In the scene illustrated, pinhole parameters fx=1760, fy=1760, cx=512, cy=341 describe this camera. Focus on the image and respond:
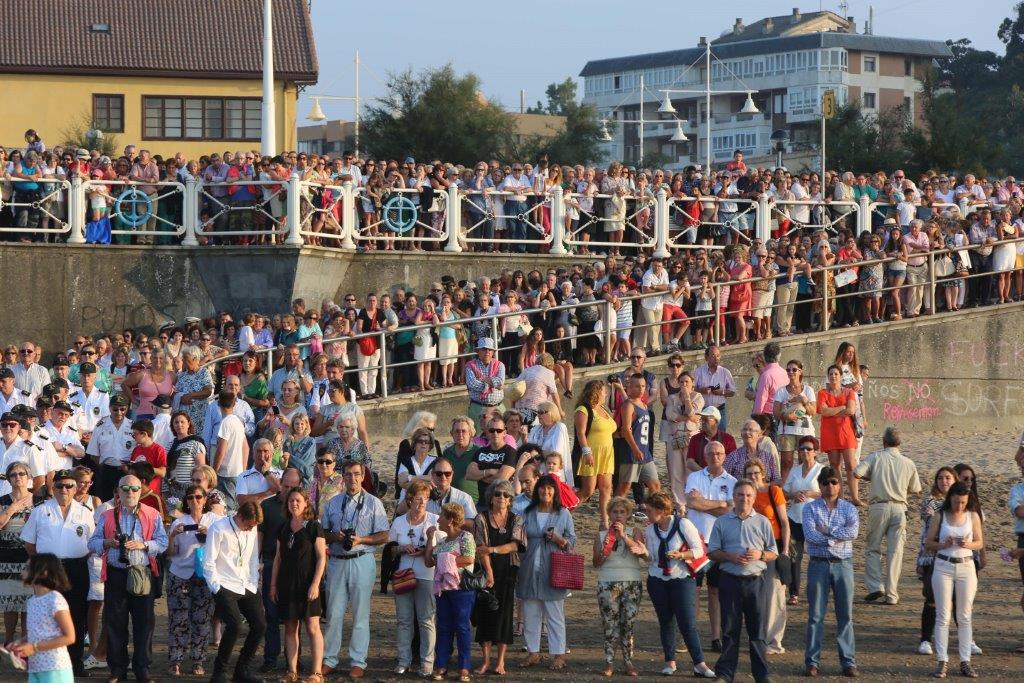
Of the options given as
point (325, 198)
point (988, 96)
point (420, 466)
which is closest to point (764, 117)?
point (988, 96)

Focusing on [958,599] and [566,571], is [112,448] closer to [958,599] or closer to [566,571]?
[566,571]

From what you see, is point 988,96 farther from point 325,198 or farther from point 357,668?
point 357,668

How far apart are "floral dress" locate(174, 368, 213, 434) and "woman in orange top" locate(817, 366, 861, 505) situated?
6.11 m

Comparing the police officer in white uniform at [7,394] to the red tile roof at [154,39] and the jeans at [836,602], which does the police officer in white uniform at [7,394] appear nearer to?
the jeans at [836,602]

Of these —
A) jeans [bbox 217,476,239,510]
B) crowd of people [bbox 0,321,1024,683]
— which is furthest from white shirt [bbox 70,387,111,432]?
crowd of people [bbox 0,321,1024,683]

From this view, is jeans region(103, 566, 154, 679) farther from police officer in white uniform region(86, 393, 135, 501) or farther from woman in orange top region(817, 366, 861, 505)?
woman in orange top region(817, 366, 861, 505)

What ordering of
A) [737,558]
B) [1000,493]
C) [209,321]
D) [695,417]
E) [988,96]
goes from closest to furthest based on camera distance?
[737,558] → [695,417] → [1000,493] → [209,321] → [988,96]

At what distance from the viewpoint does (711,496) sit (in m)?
13.2

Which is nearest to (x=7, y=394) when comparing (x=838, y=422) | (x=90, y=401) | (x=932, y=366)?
(x=90, y=401)

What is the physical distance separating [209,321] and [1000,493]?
9852mm

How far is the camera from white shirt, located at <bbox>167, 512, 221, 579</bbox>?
12.7m

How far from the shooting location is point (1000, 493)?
19312 mm

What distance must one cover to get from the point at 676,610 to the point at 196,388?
21.7ft

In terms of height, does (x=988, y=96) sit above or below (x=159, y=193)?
above
